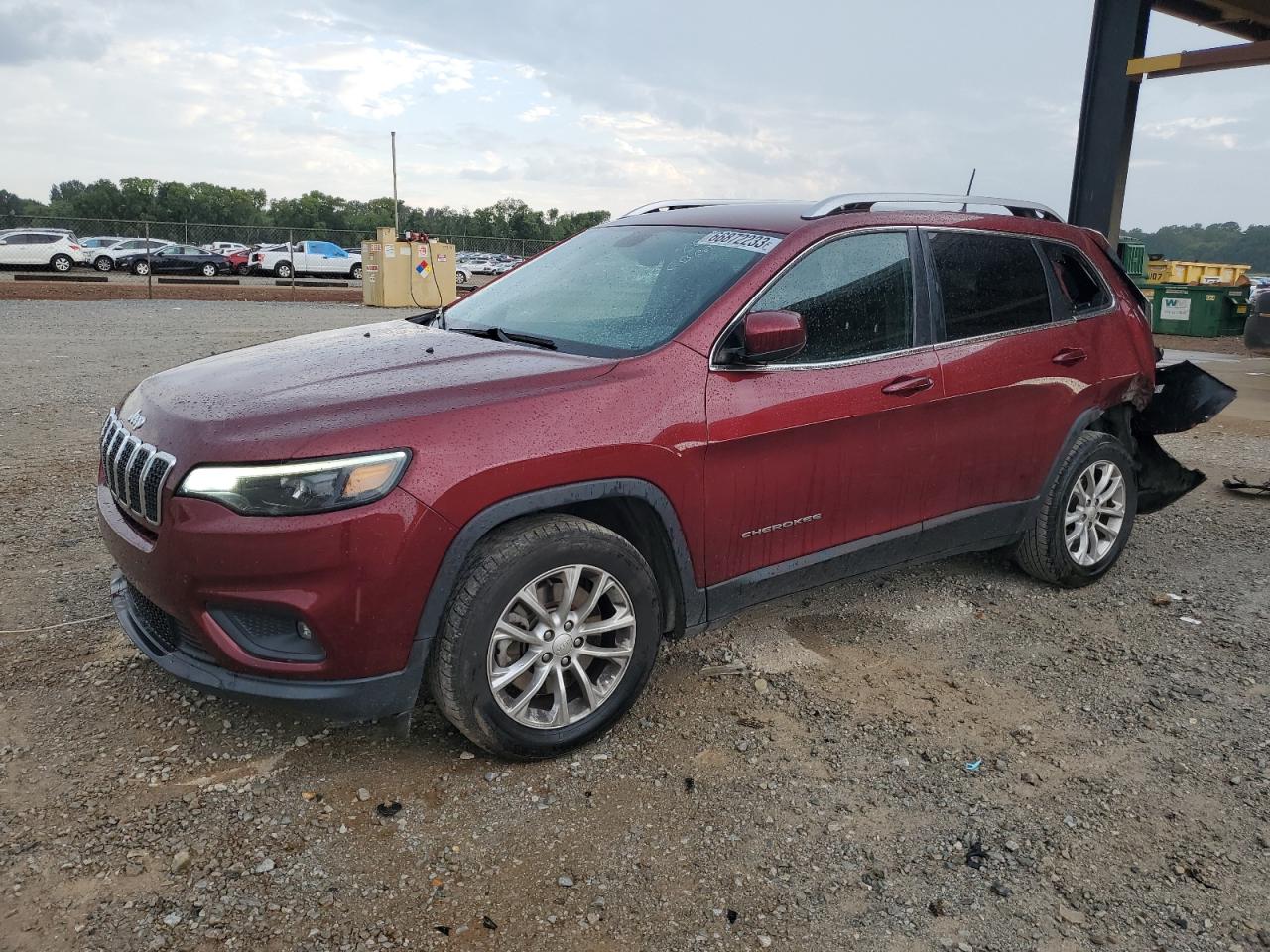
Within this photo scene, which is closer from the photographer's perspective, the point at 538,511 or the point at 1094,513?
the point at 538,511

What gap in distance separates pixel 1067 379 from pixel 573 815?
3.06 meters

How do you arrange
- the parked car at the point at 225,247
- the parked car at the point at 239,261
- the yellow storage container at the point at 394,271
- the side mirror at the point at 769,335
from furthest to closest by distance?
the parked car at the point at 225,247
the parked car at the point at 239,261
the yellow storage container at the point at 394,271
the side mirror at the point at 769,335

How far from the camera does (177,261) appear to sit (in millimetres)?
37031

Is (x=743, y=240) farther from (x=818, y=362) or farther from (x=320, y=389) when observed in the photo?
(x=320, y=389)

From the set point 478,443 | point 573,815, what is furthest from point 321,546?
point 573,815

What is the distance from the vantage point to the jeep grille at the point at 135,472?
2.88 m

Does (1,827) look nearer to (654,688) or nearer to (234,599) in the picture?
(234,599)

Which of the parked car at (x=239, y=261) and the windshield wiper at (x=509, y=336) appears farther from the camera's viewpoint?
the parked car at (x=239, y=261)

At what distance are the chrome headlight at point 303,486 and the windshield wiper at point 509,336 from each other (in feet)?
3.37

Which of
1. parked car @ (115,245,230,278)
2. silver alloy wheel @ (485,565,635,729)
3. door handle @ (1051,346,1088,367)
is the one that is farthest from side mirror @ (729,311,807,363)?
parked car @ (115,245,230,278)

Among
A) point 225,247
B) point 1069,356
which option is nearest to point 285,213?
point 225,247

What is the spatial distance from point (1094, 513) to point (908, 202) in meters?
1.89

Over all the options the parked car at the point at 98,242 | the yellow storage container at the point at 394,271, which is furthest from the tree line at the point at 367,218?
the yellow storage container at the point at 394,271

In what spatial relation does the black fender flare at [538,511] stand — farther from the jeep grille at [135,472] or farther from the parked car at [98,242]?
the parked car at [98,242]
